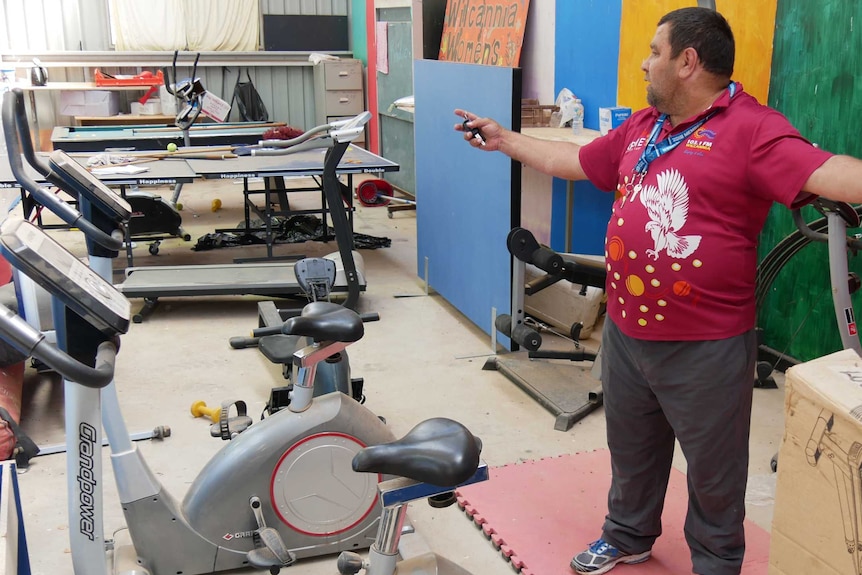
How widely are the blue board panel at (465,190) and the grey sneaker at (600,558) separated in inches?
76.6

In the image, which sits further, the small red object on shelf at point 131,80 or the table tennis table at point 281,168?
the small red object on shelf at point 131,80

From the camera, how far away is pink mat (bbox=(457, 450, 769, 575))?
8.73ft

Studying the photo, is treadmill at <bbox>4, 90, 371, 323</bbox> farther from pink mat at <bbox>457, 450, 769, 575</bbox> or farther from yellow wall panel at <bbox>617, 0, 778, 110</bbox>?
yellow wall panel at <bbox>617, 0, 778, 110</bbox>

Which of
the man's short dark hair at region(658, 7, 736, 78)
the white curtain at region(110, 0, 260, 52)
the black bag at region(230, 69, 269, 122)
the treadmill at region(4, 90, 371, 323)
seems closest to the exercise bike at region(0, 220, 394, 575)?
the man's short dark hair at region(658, 7, 736, 78)

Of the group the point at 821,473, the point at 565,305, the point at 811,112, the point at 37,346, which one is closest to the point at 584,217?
the point at 565,305

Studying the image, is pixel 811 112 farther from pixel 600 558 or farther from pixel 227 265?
pixel 227 265

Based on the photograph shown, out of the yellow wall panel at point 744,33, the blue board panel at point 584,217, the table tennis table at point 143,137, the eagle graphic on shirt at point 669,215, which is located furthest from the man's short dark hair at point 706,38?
the table tennis table at point 143,137

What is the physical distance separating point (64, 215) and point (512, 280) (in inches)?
95.0

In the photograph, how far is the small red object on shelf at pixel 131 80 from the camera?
958 cm

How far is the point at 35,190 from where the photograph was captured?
231 centimetres

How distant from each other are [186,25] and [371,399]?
313 inches

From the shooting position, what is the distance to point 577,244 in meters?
5.40

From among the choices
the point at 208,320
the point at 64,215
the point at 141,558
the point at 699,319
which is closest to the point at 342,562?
the point at 141,558

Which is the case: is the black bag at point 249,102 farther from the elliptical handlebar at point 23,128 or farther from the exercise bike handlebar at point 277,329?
the elliptical handlebar at point 23,128
